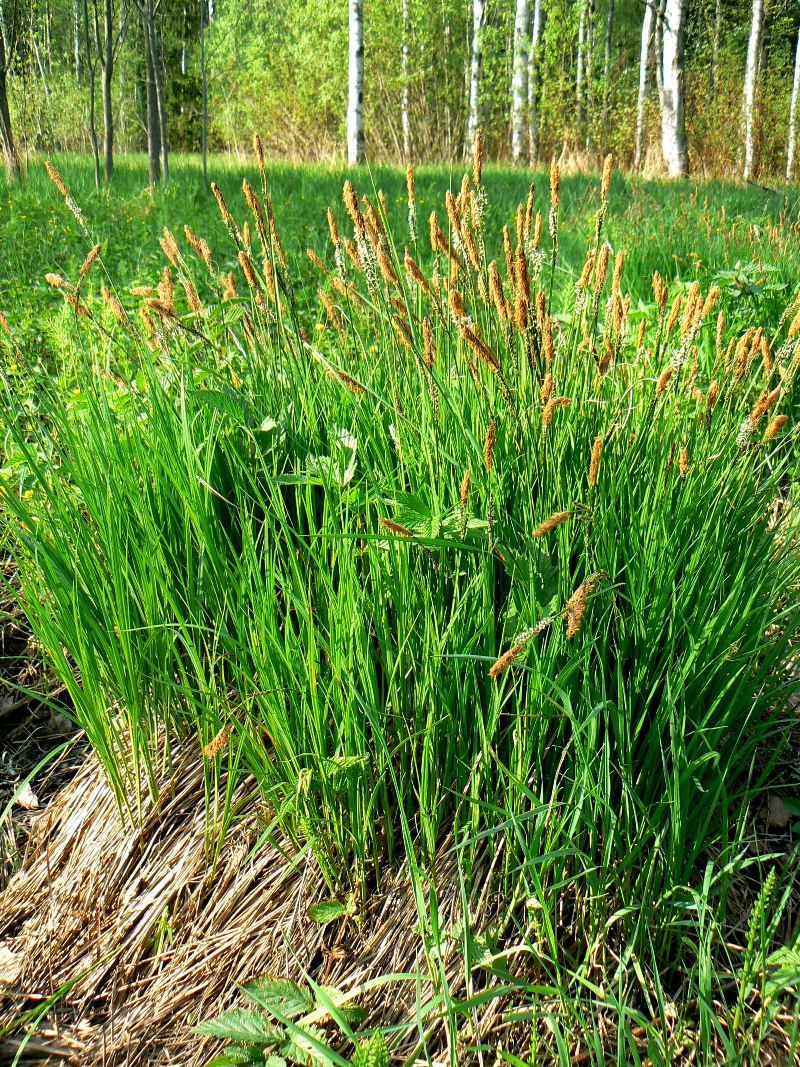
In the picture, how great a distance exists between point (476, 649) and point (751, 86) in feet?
62.0

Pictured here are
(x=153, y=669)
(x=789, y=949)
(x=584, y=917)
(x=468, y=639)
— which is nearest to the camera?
(x=789, y=949)

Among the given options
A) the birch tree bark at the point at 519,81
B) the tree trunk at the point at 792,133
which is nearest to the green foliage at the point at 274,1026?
the birch tree bark at the point at 519,81


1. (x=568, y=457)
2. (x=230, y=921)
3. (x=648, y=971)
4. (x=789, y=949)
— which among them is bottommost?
(x=230, y=921)

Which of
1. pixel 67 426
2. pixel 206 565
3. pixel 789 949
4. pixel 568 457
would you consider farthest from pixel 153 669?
pixel 789 949

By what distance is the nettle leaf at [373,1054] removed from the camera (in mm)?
1056

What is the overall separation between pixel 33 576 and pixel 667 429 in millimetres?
1487

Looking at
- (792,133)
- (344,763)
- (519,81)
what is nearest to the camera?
(344,763)

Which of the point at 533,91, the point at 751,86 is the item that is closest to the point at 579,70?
the point at 533,91

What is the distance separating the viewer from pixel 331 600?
138cm

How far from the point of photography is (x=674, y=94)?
45.3 feet

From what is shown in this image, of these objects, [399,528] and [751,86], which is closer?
[399,528]

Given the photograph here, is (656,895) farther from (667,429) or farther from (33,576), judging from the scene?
(33,576)

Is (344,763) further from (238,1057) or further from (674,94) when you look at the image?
(674,94)

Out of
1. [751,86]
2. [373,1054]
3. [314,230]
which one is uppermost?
[751,86]
